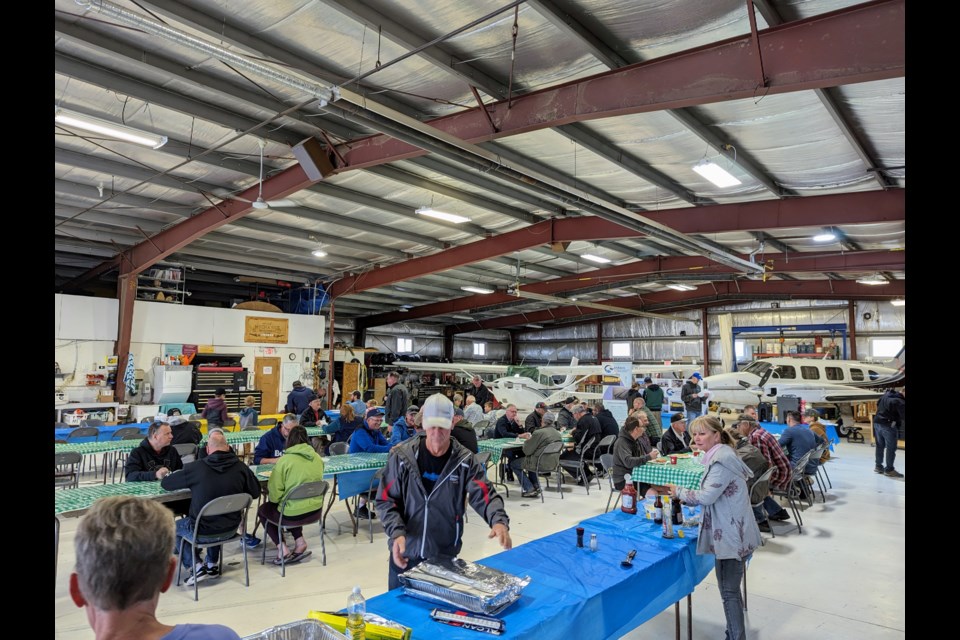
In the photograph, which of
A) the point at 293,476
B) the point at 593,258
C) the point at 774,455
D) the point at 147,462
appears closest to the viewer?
the point at 293,476

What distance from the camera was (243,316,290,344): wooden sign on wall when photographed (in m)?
13.0

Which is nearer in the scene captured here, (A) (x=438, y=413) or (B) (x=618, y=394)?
(A) (x=438, y=413)

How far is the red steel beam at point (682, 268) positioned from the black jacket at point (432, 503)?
747 centimetres

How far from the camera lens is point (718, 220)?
29.2 ft

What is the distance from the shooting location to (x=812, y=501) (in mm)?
7203

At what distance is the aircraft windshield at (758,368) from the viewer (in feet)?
48.0

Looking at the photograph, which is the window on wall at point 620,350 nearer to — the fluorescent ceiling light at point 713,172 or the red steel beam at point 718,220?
the red steel beam at point 718,220

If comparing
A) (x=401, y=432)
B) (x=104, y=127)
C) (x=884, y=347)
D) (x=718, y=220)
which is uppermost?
(x=718, y=220)

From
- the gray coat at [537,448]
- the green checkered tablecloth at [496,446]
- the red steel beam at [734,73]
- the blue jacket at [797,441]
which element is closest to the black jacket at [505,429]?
the green checkered tablecloth at [496,446]

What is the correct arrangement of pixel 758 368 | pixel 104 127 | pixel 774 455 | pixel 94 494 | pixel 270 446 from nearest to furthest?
pixel 94 494 < pixel 104 127 < pixel 774 455 < pixel 270 446 < pixel 758 368

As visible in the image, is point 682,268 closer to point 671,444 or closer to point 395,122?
point 671,444

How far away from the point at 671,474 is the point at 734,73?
3.54 meters

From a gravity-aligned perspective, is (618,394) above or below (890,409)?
below

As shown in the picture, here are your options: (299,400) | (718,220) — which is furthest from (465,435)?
(718,220)
